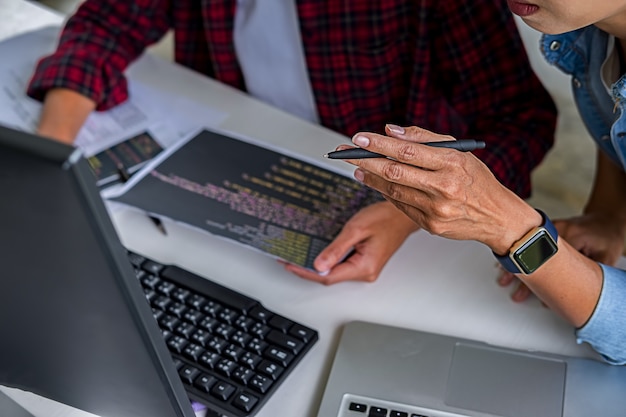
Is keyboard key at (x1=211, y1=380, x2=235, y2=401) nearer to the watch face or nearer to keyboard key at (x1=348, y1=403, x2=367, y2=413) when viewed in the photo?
keyboard key at (x1=348, y1=403, x2=367, y2=413)

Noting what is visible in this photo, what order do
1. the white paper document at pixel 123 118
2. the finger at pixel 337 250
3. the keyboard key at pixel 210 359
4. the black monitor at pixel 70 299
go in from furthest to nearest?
1. the white paper document at pixel 123 118
2. the finger at pixel 337 250
3. the keyboard key at pixel 210 359
4. the black monitor at pixel 70 299

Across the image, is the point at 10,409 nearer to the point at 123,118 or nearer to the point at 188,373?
the point at 188,373

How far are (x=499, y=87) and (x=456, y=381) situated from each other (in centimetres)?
50

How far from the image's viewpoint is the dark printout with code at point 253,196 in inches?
39.4

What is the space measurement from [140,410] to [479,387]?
337mm

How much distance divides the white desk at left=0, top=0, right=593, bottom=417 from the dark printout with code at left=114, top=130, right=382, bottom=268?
0.03m

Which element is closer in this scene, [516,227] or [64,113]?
[516,227]

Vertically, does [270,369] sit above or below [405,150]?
below

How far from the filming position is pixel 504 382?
803mm

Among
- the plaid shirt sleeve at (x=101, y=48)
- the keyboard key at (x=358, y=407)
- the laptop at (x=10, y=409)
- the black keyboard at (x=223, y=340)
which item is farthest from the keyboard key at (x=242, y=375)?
the plaid shirt sleeve at (x=101, y=48)

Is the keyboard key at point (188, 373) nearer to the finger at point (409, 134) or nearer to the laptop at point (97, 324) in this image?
the laptop at point (97, 324)

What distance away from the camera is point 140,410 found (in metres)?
0.64

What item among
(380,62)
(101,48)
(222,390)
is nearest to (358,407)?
(222,390)

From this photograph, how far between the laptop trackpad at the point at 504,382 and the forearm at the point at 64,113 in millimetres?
665
